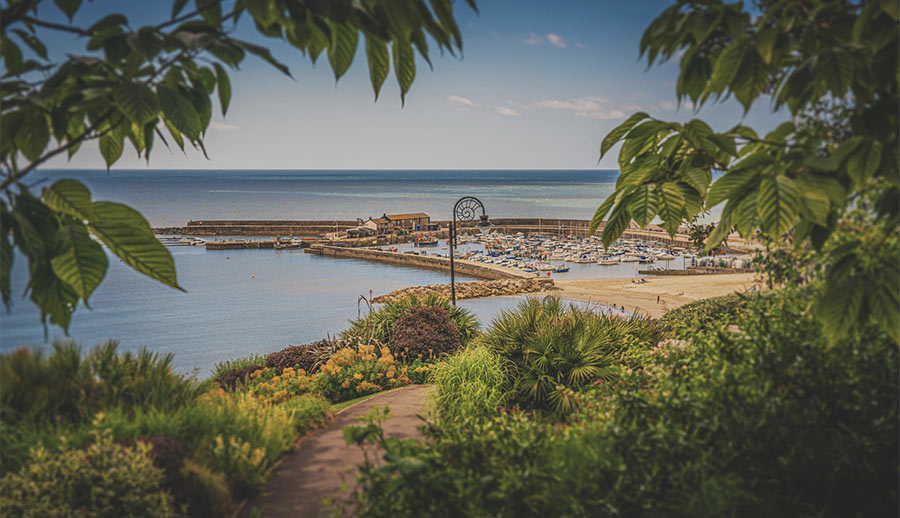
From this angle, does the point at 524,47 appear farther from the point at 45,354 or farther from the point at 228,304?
the point at 228,304

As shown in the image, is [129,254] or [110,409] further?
[110,409]

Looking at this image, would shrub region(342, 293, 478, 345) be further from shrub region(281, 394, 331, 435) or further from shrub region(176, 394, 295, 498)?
shrub region(176, 394, 295, 498)

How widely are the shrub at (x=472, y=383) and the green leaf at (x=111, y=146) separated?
11.6ft

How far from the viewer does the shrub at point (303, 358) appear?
832 cm

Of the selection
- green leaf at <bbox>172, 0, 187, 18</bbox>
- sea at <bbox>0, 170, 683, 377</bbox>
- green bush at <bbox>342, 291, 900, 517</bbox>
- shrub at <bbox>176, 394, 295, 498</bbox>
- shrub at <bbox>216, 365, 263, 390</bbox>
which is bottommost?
sea at <bbox>0, 170, 683, 377</bbox>

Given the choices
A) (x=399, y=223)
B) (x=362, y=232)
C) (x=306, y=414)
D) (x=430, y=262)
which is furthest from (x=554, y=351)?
(x=399, y=223)

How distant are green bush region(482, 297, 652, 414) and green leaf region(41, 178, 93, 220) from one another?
172 inches

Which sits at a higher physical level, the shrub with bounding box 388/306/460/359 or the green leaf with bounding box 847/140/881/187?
the green leaf with bounding box 847/140/881/187

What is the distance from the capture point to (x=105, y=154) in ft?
5.80

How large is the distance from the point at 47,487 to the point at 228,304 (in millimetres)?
23442

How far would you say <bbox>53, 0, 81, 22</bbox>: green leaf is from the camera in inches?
65.8

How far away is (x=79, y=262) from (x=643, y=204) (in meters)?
1.45

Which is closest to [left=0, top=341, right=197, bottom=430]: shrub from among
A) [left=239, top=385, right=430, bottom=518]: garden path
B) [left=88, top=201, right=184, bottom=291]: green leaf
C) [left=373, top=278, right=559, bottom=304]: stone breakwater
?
[left=239, top=385, right=430, bottom=518]: garden path

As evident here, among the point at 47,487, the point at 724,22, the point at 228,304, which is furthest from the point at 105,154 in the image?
the point at 228,304
